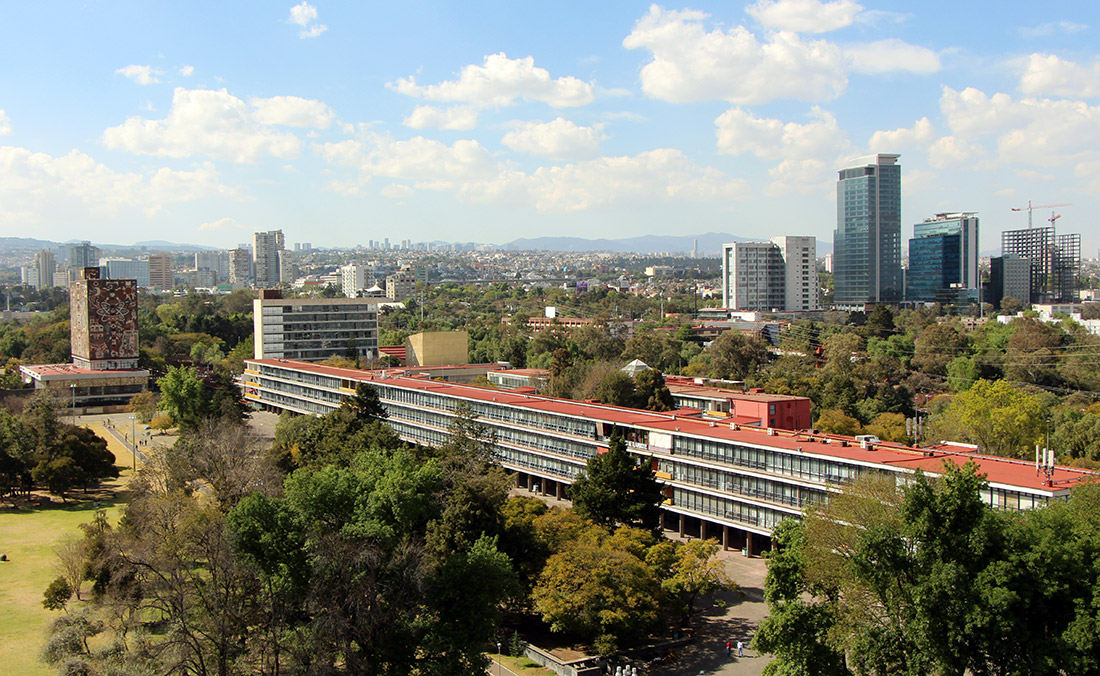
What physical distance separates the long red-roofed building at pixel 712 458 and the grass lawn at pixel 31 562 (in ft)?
44.6

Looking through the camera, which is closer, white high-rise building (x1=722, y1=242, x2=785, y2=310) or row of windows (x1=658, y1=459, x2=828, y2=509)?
row of windows (x1=658, y1=459, x2=828, y2=509)

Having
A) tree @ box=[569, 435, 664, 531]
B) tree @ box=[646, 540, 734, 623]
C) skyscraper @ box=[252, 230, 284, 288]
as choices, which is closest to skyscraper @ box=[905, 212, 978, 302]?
tree @ box=[569, 435, 664, 531]

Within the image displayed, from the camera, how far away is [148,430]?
48.9 m

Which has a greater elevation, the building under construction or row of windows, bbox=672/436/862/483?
the building under construction

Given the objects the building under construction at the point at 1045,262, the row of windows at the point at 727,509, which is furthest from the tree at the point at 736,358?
the building under construction at the point at 1045,262

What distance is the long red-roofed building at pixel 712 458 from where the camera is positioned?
22.2m

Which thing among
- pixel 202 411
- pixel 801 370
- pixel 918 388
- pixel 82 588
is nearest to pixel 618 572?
pixel 82 588

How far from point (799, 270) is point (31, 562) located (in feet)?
284

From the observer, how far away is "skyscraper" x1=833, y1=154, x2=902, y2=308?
117438mm

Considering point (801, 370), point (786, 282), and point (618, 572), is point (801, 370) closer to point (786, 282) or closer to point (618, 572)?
point (618, 572)

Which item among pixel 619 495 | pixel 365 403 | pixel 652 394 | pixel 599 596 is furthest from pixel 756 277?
pixel 599 596

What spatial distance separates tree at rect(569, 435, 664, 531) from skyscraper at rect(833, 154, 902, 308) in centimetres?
9896

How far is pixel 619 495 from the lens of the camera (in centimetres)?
2367

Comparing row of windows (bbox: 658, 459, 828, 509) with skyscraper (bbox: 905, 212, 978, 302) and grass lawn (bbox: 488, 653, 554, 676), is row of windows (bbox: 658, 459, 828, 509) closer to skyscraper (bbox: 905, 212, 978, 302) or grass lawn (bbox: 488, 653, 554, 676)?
grass lawn (bbox: 488, 653, 554, 676)
